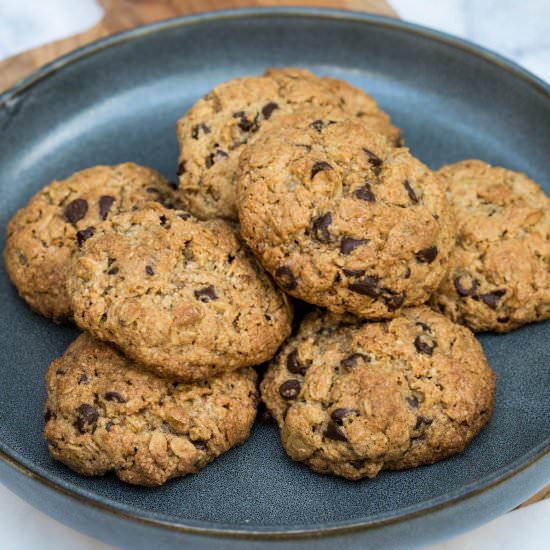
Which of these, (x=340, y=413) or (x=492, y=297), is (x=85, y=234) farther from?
(x=492, y=297)

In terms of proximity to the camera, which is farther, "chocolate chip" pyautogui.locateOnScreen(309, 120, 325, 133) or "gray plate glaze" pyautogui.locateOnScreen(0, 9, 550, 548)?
"chocolate chip" pyautogui.locateOnScreen(309, 120, 325, 133)

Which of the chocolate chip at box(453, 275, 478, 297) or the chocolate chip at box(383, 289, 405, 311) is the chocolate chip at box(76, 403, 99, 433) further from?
the chocolate chip at box(453, 275, 478, 297)

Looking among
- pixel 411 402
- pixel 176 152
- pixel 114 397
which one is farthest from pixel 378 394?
pixel 176 152

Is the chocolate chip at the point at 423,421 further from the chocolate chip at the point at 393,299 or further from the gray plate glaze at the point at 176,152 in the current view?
the chocolate chip at the point at 393,299

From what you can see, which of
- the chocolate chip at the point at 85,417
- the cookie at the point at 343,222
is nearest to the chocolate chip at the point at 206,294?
the cookie at the point at 343,222

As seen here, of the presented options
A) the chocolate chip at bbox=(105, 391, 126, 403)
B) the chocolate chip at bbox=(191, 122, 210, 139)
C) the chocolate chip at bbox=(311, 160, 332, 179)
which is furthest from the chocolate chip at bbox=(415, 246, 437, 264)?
the chocolate chip at bbox=(105, 391, 126, 403)

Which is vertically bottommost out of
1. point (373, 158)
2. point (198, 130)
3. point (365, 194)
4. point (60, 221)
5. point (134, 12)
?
point (60, 221)

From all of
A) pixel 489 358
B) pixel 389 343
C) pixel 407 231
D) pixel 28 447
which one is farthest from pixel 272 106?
pixel 28 447
